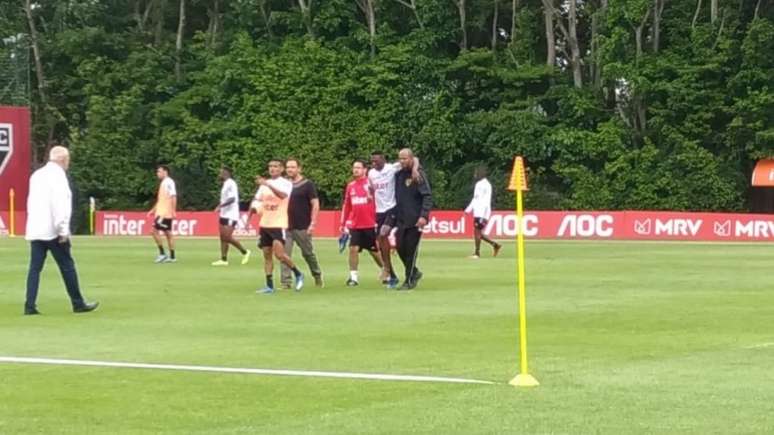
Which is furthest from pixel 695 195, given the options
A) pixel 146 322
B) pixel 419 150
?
pixel 146 322

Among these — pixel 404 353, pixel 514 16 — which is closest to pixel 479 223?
pixel 404 353

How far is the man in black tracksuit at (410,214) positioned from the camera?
19953 millimetres

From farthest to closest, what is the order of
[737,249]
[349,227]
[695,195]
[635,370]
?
[695,195]
[737,249]
[349,227]
[635,370]

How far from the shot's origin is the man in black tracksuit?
65.5 ft

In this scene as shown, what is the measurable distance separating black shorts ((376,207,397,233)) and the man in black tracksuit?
0.48 meters

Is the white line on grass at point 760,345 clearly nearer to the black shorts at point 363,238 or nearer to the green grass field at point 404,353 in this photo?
the green grass field at point 404,353

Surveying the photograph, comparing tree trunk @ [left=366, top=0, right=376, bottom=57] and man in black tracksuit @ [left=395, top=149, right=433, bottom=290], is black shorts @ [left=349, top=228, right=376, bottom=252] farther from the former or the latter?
tree trunk @ [left=366, top=0, right=376, bottom=57]

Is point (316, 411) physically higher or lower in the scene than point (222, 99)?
lower

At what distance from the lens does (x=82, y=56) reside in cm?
6288

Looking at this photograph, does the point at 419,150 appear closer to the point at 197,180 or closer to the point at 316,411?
the point at 197,180

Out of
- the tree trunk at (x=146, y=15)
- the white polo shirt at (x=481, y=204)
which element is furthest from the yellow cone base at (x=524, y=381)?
the tree trunk at (x=146, y=15)

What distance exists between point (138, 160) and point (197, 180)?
3.63 metres

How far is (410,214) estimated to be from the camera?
19984mm

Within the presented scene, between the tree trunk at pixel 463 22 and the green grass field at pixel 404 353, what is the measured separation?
118 feet
